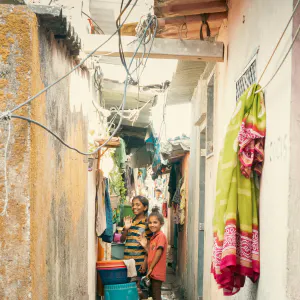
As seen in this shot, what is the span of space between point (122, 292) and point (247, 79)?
4568 millimetres

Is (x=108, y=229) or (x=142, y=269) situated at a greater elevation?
(x=108, y=229)

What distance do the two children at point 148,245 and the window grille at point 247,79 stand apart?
4255 mm

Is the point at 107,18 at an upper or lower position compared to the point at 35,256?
upper

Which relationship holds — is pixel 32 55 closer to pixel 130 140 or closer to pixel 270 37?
pixel 270 37

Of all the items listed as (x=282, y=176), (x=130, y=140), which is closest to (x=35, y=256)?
(x=282, y=176)

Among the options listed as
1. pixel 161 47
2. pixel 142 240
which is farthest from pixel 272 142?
pixel 142 240

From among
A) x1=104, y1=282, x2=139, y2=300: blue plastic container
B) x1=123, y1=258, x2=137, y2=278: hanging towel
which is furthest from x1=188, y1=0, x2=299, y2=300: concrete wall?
x1=123, y1=258, x2=137, y2=278: hanging towel

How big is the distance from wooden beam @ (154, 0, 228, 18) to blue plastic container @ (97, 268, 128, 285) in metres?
4.48

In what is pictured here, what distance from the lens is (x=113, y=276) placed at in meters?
7.27

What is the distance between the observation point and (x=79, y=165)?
14.9 ft

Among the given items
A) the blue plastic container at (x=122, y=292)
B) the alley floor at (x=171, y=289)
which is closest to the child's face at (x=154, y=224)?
the blue plastic container at (x=122, y=292)

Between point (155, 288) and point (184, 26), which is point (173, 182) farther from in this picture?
point (184, 26)

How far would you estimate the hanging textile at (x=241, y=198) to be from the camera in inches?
120

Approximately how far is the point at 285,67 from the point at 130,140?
12.2 metres
